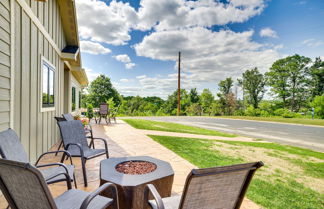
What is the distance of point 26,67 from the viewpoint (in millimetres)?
3186

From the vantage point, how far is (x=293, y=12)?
57.2ft

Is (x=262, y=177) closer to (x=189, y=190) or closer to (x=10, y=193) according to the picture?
(x=189, y=190)

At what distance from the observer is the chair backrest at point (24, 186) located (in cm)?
105

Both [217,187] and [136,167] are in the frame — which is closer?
[217,187]

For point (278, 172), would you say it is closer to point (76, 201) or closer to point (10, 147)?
point (76, 201)

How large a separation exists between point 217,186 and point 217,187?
0.03 ft

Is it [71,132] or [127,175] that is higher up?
[71,132]

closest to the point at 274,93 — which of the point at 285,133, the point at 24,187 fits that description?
the point at 285,133

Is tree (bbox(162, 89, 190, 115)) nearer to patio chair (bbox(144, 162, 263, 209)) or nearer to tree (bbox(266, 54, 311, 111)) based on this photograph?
tree (bbox(266, 54, 311, 111))

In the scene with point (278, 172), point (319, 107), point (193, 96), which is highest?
point (193, 96)

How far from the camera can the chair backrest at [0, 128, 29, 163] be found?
1.74 m

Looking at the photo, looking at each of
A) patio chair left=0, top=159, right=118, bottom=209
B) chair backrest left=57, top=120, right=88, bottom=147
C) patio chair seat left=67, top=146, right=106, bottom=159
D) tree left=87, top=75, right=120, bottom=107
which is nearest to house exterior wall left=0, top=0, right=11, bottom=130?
chair backrest left=57, top=120, right=88, bottom=147

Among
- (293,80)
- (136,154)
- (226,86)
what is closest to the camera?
(136,154)

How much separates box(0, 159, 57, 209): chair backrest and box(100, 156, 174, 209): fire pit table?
779 mm
